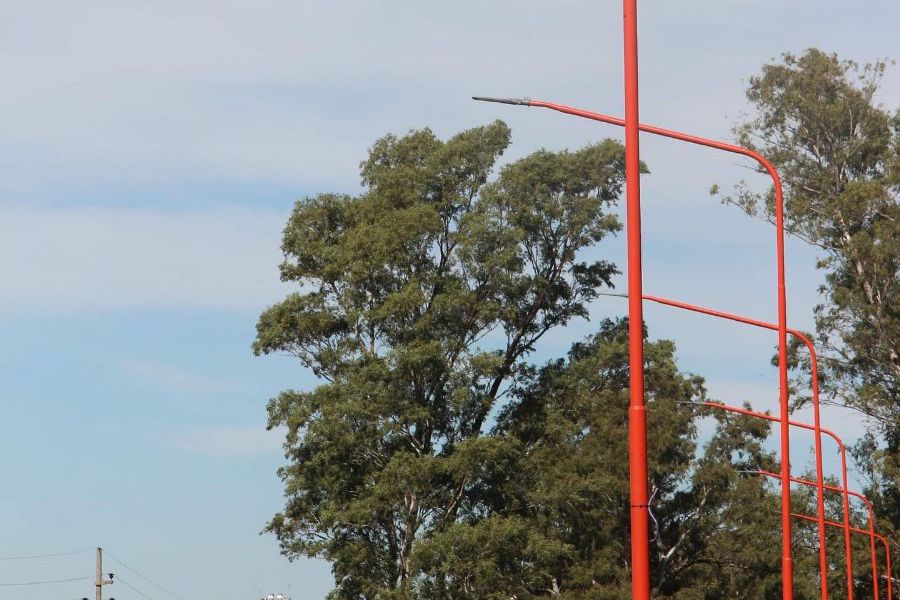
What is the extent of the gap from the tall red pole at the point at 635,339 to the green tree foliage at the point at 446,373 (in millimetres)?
34479

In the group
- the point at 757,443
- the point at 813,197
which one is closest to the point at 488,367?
the point at 813,197

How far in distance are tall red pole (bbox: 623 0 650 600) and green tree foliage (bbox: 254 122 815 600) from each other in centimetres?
3448

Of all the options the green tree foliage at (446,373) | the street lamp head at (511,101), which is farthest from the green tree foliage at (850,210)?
the street lamp head at (511,101)

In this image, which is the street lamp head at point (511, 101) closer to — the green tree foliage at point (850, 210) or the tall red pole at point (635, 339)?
the tall red pole at point (635, 339)

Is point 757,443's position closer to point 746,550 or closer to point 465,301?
point 746,550

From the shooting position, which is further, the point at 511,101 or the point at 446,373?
the point at 446,373

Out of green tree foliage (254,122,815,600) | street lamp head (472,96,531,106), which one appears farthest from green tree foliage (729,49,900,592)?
street lamp head (472,96,531,106)

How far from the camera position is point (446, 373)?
5191cm

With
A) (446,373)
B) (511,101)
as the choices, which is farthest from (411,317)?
(511,101)

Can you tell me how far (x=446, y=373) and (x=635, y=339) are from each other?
37441 mm

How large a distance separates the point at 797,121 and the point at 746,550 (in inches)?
694

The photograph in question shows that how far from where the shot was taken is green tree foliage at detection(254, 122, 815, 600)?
50.3 meters

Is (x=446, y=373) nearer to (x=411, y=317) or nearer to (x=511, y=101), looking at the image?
(x=411, y=317)

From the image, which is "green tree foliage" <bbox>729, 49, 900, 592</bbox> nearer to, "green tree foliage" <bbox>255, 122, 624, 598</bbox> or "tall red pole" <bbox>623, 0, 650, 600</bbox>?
"green tree foliage" <bbox>255, 122, 624, 598</bbox>
